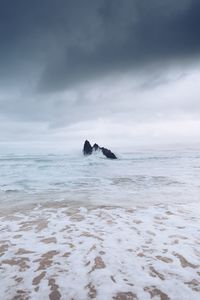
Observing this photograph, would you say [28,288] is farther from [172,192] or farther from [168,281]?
[172,192]

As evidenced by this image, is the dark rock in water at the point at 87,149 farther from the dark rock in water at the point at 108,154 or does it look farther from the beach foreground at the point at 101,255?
the beach foreground at the point at 101,255

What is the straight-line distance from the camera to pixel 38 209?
763cm

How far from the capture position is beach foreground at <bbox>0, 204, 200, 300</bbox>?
129 inches

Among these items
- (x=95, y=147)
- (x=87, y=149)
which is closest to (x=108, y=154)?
(x=95, y=147)

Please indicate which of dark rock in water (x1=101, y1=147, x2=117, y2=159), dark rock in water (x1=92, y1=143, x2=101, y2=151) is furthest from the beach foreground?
dark rock in water (x1=92, y1=143, x2=101, y2=151)

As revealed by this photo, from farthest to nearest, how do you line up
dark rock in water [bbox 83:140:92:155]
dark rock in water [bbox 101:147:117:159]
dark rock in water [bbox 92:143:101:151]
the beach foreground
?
dark rock in water [bbox 83:140:92:155] → dark rock in water [bbox 92:143:101:151] → dark rock in water [bbox 101:147:117:159] → the beach foreground

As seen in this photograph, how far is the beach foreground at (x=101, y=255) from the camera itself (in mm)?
3275

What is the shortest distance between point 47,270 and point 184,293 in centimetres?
186

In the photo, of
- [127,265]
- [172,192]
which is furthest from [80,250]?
[172,192]

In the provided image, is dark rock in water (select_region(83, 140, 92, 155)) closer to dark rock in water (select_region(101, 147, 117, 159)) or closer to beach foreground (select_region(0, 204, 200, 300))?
dark rock in water (select_region(101, 147, 117, 159))

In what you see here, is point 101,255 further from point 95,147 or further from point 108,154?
point 95,147

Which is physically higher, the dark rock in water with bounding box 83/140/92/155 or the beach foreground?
the dark rock in water with bounding box 83/140/92/155

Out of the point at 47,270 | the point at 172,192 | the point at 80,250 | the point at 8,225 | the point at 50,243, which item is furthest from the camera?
the point at 172,192

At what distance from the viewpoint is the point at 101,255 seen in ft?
14.2
